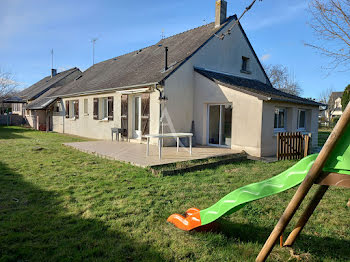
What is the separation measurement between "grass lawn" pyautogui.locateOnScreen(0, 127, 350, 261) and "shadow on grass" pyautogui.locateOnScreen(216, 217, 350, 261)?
0.01m

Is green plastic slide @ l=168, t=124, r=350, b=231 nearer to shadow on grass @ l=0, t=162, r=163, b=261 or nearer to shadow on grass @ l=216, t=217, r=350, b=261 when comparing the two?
shadow on grass @ l=216, t=217, r=350, b=261

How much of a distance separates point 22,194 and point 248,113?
8.30 meters

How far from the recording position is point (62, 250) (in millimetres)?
2826

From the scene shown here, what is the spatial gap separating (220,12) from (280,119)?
7150 millimetres

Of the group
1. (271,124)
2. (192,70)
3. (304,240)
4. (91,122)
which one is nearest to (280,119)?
(271,124)

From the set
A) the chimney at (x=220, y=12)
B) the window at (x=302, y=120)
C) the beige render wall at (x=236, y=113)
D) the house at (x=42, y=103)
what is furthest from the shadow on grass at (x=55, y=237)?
the house at (x=42, y=103)

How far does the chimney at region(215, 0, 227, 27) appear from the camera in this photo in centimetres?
1380

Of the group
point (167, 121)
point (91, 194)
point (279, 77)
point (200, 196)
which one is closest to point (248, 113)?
point (167, 121)

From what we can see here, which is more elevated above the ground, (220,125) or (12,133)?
(220,125)

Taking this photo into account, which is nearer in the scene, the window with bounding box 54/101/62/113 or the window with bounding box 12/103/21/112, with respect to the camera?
the window with bounding box 54/101/62/113

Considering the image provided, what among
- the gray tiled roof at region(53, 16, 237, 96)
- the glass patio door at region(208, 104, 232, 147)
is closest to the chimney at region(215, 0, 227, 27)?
the gray tiled roof at region(53, 16, 237, 96)

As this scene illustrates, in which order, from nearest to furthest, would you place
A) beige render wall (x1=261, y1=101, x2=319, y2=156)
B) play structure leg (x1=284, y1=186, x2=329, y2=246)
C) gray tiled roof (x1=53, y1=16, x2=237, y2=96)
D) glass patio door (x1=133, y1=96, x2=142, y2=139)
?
play structure leg (x1=284, y1=186, x2=329, y2=246) < beige render wall (x1=261, y1=101, x2=319, y2=156) < gray tiled roof (x1=53, y1=16, x2=237, y2=96) < glass patio door (x1=133, y1=96, x2=142, y2=139)

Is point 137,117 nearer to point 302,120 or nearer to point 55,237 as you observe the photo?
point 302,120

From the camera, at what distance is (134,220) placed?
367cm
